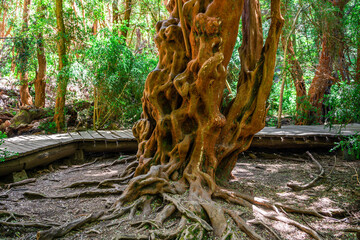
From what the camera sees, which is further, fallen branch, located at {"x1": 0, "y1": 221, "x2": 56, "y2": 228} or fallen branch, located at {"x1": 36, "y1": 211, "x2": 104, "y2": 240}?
fallen branch, located at {"x1": 0, "y1": 221, "x2": 56, "y2": 228}

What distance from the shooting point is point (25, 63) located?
8281mm

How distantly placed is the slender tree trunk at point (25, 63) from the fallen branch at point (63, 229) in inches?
284

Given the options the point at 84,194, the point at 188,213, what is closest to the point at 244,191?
the point at 188,213

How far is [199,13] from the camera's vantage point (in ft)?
10.0

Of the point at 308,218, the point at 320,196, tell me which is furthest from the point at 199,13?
the point at 320,196

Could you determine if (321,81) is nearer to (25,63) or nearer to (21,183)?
(21,183)

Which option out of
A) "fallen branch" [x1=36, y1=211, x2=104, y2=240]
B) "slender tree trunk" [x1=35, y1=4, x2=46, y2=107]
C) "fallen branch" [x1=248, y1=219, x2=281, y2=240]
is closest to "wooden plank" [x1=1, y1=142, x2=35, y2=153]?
"fallen branch" [x1=36, y1=211, x2=104, y2=240]

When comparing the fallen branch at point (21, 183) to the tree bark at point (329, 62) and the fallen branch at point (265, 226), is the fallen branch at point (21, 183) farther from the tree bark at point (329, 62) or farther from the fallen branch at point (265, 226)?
the tree bark at point (329, 62)

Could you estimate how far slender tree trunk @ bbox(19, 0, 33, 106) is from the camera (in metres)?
8.07

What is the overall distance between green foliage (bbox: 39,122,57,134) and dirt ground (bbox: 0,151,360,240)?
2.78 metres

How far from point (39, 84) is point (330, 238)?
410 inches

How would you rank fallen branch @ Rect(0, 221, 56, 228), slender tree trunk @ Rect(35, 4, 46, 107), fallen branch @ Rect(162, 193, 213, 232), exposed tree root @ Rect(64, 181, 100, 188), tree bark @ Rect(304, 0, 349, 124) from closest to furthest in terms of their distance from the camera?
fallen branch @ Rect(162, 193, 213, 232), fallen branch @ Rect(0, 221, 56, 228), exposed tree root @ Rect(64, 181, 100, 188), tree bark @ Rect(304, 0, 349, 124), slender tree trunk @ Rect(35, 4, 46, 107)

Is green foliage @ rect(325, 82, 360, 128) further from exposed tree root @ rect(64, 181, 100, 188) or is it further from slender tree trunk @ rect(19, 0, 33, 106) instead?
slender tree trunk @ rect(19, 0, 33, 106)

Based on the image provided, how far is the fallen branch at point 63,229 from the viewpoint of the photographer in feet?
7.39
